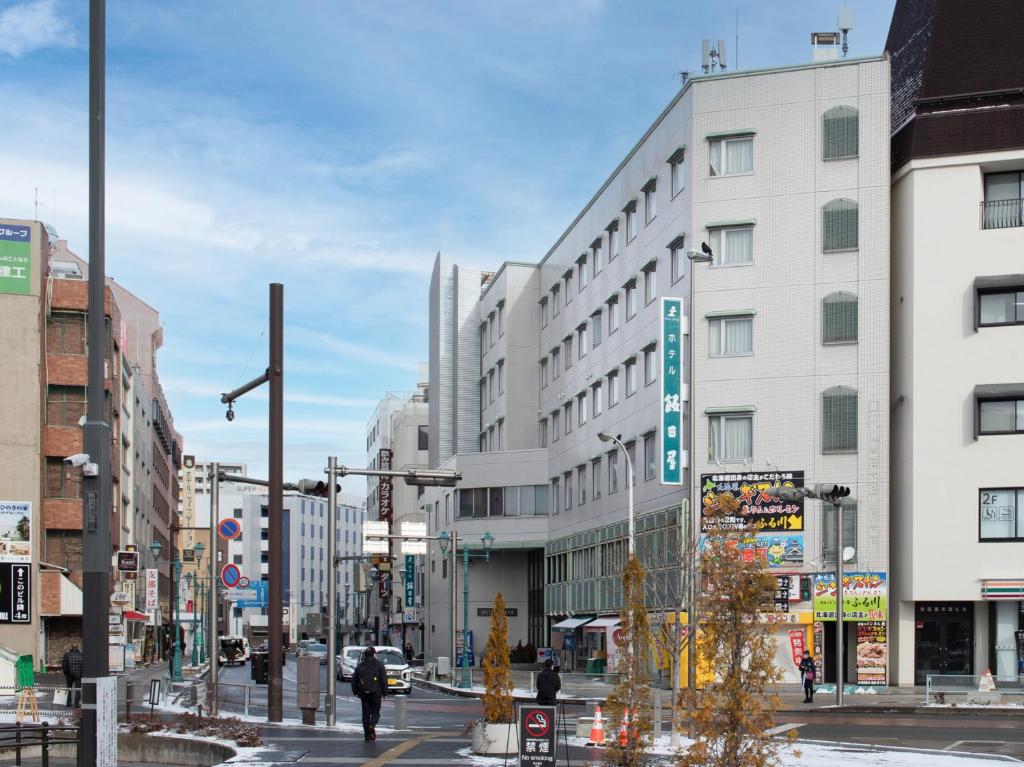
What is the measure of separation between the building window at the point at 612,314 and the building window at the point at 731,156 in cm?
1258

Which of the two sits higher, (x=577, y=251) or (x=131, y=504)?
(x=577, y=251)

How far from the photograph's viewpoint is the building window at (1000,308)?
165 ft

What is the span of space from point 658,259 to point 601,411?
11.7 meters

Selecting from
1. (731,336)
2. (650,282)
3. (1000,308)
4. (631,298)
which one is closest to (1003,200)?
(1000,308)

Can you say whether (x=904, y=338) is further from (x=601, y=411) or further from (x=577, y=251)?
(x=577, y=251)

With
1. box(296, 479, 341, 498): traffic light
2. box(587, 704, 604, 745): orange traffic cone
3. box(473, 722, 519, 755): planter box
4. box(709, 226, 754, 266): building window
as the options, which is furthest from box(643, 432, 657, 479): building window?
box(473, 722, 519, 755): planter box

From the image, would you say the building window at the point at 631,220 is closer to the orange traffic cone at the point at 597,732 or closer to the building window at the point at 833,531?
the building window at the point at 833,531

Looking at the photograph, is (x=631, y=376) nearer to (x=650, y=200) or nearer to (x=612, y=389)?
(x=612, y=389)

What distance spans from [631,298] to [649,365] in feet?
15.6

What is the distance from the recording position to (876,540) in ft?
168

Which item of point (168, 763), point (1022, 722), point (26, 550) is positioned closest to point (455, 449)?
point (26, 550)

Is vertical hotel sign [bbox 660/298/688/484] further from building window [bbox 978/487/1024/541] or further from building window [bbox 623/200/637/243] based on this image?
building window [bbox 978/487/1024/541]

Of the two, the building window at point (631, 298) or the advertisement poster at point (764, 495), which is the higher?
the building window at point (631, 298)

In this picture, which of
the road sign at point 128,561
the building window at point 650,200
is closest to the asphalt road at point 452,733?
the road sign at point 128,561
